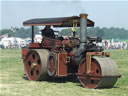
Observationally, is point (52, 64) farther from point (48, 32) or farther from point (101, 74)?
point (101, 74)

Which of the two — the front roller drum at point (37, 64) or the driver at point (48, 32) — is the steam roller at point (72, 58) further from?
the driver at point (48, 32)

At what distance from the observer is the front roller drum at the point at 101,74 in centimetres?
1117

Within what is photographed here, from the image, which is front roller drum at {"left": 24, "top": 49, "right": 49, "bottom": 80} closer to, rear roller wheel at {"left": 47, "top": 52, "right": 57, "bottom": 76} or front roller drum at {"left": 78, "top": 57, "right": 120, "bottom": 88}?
rear roller wheel at {"left": 47, "top": 52, "right": 57, "bottom": 76}

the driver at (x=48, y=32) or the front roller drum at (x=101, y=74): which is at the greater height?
the driver at (x=48, y=32)

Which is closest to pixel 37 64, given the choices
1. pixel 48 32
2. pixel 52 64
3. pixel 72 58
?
pixel 52 64

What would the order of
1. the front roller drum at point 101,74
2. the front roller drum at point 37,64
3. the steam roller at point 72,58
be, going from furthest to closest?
the front roller drum at point 37,64 → the steam roller at point 72,58 → the front roller drum at point 101,74

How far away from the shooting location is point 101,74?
1115cm

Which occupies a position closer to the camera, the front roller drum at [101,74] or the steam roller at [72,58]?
the front roller drum at [101,74]

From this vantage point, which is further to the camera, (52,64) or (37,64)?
(37,64)

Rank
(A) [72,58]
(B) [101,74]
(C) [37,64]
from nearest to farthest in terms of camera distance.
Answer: (B) [101,74], (A) [72,58], (C) [37,64]

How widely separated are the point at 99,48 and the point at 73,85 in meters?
1.58

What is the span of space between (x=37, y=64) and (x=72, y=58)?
63.2 inches

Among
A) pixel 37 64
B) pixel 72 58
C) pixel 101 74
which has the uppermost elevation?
pixel 72 58

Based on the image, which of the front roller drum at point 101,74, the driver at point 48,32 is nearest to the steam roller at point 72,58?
the front roller drum at point 101,74
